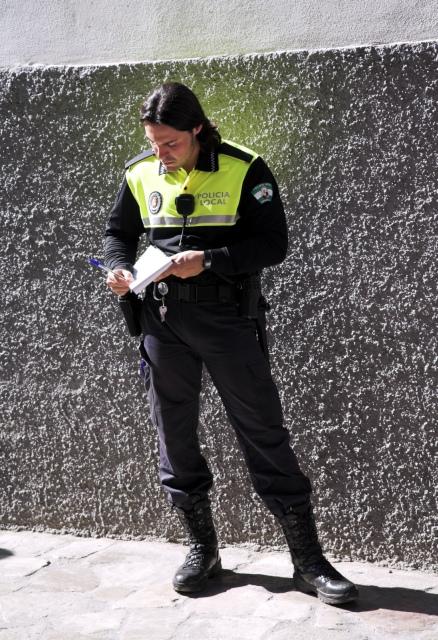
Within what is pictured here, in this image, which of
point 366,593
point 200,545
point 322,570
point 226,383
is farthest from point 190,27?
point 366,593

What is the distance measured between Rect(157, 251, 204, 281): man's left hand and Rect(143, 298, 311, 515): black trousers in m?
0.17

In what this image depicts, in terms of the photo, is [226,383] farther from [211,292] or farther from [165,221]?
[165,221]

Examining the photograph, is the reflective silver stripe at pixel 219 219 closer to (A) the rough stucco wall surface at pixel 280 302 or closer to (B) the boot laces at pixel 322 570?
(A) the rough stucco wall surface at pixel 280 302

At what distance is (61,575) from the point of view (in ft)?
12.9

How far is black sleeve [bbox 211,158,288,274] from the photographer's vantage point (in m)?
3.41

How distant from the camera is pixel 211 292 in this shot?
351 cm

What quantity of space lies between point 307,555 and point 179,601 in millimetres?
492

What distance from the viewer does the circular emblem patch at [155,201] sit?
3.58m

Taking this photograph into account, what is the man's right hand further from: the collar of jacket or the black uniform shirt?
the collar of jacket

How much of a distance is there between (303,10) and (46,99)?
1.17 meters

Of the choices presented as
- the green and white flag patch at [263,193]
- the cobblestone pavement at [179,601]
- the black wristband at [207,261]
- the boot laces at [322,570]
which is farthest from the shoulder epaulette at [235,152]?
the cobblestone pavement at [179,601]

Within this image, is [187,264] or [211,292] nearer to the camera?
[187,264]

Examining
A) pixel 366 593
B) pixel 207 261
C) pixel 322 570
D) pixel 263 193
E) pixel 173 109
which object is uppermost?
pixel 173 109

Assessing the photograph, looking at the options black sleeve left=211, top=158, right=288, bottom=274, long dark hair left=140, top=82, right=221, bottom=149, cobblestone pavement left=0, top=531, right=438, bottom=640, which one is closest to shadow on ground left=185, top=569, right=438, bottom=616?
cobblestone pavement left=0, top=531, right=438, bottom=640
